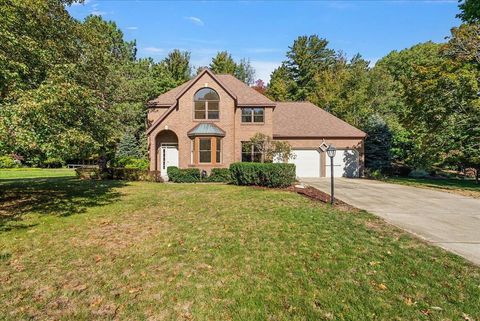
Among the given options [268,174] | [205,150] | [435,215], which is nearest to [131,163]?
[205,150]

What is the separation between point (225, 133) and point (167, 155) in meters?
5.32

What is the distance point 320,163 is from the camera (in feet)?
76.5

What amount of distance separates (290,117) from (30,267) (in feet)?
74.4

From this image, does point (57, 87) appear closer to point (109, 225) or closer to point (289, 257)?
point (109, 225)

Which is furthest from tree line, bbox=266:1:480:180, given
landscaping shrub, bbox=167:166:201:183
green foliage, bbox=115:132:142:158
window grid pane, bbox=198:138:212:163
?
green foliage, bbox=115:132:142:158

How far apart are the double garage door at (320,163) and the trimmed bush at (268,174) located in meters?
8.65

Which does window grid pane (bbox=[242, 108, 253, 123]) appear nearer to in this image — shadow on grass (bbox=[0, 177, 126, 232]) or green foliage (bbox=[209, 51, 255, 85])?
shadow on grass (bbox=[0, 177, 126, 232])

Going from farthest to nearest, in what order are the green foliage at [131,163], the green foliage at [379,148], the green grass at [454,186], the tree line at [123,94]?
1. the green foliage at [379,148]
2. the green foliage at [131,163]
3. the green grass at [454,186]
4. the tree line at [123,94]

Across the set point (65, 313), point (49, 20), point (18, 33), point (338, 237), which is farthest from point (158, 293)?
point (49, 20)

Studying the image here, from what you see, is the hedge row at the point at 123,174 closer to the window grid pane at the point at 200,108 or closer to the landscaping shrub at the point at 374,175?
the window grid pane at the point at 200,108

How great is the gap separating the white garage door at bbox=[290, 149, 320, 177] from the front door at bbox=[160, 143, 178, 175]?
10.0m

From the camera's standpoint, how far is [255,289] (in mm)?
4297

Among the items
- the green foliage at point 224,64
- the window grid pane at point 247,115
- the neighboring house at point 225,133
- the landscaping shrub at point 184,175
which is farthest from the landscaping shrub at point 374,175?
the green foliage at point 224,64

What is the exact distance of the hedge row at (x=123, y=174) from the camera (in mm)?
19047
